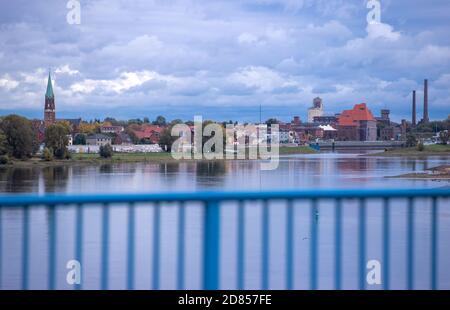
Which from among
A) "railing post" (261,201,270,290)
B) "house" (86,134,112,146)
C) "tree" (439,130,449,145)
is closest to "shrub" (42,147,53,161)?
"house" (86,134,112,146)

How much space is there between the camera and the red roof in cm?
4890

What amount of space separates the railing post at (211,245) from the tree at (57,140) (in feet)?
142

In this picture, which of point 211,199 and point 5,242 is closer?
point 211,199

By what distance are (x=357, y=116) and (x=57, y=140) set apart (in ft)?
74.9

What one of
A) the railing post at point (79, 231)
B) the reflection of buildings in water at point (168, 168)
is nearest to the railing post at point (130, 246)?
the railing post at point (79, 231)

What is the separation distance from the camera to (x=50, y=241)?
4.07 meters

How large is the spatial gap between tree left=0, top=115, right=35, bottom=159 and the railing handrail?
128 ft

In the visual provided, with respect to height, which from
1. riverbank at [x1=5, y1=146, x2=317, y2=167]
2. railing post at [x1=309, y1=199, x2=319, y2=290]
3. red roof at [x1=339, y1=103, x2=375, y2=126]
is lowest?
riverbank at [x1=5, y1=146, x2=317, y2=167]

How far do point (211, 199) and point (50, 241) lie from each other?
3.54 feet

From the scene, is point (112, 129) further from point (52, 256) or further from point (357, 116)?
point (52, 256)

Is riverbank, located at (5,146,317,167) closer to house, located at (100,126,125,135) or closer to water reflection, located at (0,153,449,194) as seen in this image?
water reflection, located at (0,153,449,194)

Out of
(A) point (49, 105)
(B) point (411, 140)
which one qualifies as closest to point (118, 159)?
(A) point (49, 105)

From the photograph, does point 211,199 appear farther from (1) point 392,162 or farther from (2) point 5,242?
(1) point 392,162
